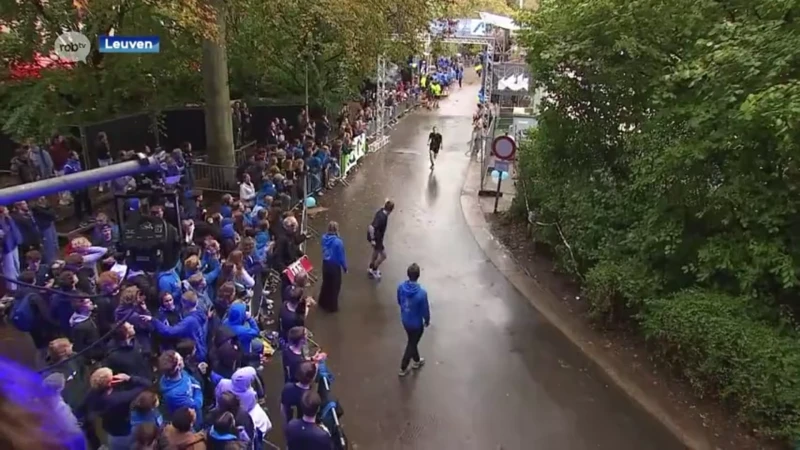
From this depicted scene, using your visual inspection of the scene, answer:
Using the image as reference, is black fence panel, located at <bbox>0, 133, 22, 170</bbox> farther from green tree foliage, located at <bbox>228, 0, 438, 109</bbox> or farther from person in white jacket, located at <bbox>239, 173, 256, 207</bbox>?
person in white jacket, located at <bbox>239, 173, 256, 207</bbox>

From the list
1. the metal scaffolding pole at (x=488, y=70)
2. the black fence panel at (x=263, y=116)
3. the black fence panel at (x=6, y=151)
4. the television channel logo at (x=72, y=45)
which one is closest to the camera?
the television channel logo at (x=72, y=45)

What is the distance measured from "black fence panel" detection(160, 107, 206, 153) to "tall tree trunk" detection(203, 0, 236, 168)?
3.90m

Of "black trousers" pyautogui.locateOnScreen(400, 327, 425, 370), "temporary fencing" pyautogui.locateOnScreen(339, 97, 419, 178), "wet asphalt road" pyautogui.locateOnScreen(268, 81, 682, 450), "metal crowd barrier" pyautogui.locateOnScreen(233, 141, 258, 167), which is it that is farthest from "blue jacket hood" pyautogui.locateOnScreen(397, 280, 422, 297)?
"temporary fencing" pyautogui.locateOnScreen(339, 97, 419, 178)

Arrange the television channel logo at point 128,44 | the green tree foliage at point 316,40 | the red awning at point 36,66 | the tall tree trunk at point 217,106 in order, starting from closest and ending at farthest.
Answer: the television channel logo at point 128,44 → the red awning at point 36,66 → the tall tree trunk at point 217,106 → the green tree foliage at point 316,40

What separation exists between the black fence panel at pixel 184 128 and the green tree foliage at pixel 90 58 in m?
2.32

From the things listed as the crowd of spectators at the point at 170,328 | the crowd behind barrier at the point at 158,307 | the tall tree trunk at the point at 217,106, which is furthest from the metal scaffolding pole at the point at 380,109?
the crowd of spectators at the point at 170,328

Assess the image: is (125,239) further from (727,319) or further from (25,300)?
(727,319)

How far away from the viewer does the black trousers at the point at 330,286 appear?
1097 cm

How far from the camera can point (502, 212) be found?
58.0 feet

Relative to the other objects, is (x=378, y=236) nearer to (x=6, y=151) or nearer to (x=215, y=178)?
(x=215, y=178)

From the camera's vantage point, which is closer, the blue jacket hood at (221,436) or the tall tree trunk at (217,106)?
the blue jacket hood at (221,436)

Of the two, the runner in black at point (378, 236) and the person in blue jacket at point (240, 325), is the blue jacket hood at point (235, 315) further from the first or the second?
the runner in black at point (378, 236)

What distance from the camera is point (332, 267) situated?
431 inches

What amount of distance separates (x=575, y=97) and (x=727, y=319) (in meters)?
5.97
